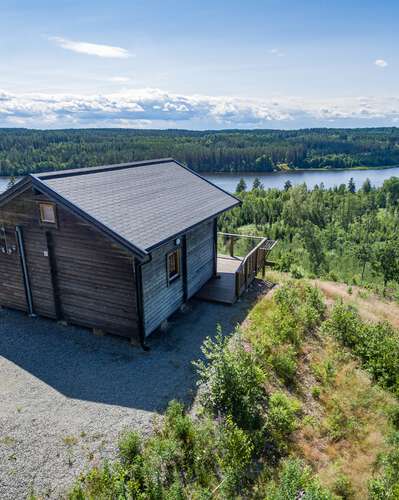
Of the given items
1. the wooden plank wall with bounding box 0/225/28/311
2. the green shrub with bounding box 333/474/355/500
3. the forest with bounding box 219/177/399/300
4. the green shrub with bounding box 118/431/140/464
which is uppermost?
the wooden plank wall with bounding box 0/225/28/311

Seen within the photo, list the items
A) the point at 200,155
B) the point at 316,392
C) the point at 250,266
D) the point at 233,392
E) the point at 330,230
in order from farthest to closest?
the point at 200,155, the point at 330,230, the point at 250,266, the point at 316,392, the point at 233,392

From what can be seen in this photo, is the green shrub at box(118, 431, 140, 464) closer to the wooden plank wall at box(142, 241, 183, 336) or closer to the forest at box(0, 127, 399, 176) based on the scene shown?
the wooden plank wall at box(142, 241, 183, 336)

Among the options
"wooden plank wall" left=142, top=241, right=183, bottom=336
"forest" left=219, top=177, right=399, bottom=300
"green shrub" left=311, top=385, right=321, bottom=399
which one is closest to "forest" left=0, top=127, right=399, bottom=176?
"forest" left=219, top=177, right=399, bottom=300

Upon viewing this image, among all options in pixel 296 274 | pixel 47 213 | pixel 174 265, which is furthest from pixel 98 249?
pixel 296 274

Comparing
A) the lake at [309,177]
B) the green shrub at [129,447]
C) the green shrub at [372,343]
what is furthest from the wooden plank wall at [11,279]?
the lake at [309,177]

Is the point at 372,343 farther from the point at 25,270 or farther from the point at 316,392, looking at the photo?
the point at 25,270

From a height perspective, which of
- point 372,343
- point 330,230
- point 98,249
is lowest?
point 330,230
